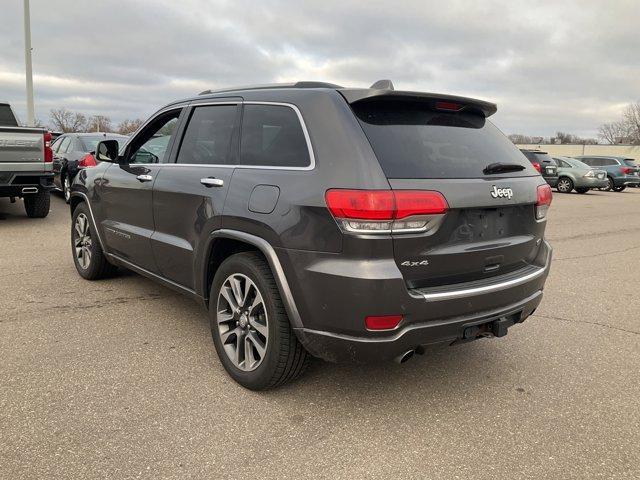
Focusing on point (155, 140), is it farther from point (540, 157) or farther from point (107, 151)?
point (540, 157)

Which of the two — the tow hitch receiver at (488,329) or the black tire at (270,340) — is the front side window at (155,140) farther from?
the tow hitch receiver at (488,329)

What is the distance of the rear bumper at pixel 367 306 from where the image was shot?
253 centimetres

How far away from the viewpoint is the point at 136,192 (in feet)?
13.9

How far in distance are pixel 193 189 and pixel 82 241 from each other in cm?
254

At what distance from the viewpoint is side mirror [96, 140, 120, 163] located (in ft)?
15.1

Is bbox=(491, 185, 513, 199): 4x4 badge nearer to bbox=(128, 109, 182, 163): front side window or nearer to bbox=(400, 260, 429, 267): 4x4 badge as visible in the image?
bbox=(400, 260, 429, 267): 4x4 badge

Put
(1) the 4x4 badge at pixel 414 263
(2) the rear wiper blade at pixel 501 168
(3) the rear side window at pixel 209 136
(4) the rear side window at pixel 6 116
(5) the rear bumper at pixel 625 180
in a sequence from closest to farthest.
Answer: (1) the 4x4 badge at pixel 414 263 → (2) the rear wiper blade at pixel 501 168 → (3) the rear side window at pixel 209 136 → (4) the rear side window at pixel 6 116 → (5) the rear bumper at pixel 625 180

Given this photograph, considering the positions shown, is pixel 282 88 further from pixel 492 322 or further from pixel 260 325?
pixel 492 322

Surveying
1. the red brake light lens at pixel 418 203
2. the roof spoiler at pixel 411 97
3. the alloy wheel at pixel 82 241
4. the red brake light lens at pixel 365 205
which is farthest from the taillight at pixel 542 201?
the alloy wheel at pixel 82 241

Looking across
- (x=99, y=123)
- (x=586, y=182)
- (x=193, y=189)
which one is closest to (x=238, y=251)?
(x=193, y=189)

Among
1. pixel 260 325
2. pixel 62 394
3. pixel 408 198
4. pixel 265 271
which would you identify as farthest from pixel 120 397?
pixel 408 198

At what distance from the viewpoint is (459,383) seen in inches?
132

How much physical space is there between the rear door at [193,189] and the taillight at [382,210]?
3.15ft

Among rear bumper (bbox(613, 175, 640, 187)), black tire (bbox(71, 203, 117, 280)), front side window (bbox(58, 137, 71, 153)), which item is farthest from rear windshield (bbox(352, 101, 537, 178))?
rear bumper (bbox(613, 175, 640, 187))
